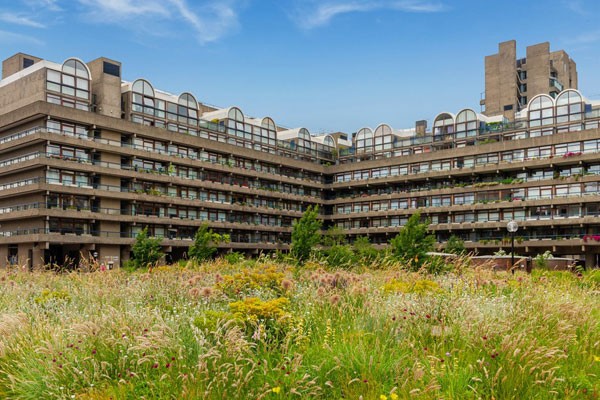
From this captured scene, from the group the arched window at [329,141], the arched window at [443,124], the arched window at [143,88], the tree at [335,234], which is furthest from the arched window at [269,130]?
the arched window at [443,124]

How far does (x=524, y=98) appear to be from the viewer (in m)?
94.2

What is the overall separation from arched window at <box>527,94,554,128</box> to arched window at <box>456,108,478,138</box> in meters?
6.79

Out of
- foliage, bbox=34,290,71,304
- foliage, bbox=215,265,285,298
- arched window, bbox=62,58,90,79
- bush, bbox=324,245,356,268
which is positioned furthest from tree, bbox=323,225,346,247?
foliage, bbox=34,290,71,304

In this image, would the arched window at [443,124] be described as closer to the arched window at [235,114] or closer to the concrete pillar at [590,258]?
the concrete pillar at [590,258]

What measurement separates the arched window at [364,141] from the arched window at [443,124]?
10.3m

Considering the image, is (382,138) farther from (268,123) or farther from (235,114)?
(235,114)

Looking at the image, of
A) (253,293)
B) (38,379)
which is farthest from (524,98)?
(38,379)

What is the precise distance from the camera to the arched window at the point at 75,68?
54.2 meters

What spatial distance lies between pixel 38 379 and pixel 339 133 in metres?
89.1

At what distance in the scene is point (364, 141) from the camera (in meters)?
81.8

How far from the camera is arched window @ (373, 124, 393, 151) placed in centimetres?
7875

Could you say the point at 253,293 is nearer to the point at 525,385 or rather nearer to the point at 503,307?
the point at 503,307

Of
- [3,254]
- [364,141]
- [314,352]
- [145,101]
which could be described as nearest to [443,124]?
[364,141]

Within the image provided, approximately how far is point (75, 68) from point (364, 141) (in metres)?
41.7
